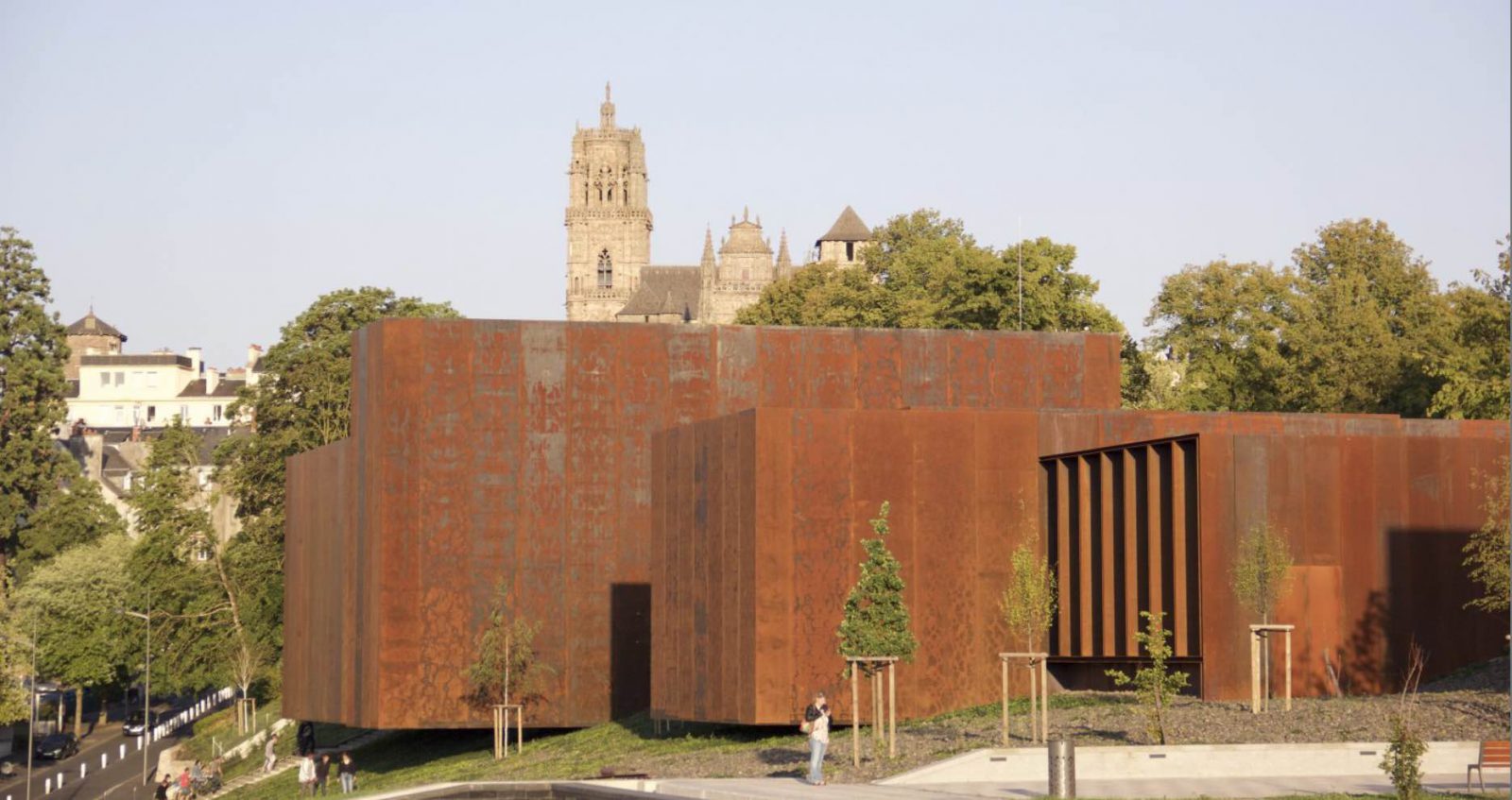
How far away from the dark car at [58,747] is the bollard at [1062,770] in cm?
6279

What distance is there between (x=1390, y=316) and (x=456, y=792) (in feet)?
185

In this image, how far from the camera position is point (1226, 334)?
79438 millimetres

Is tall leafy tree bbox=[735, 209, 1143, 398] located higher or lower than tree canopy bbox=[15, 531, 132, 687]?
higher

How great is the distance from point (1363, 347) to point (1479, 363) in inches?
304

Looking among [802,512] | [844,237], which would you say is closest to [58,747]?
[802,512]

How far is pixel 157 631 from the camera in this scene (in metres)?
84.2

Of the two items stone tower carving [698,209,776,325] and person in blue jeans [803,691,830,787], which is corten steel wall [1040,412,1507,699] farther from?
stone tower carving [698,209,776,325]

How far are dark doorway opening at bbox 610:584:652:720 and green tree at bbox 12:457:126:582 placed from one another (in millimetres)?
61255

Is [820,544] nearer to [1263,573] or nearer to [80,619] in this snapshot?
[1263,573]

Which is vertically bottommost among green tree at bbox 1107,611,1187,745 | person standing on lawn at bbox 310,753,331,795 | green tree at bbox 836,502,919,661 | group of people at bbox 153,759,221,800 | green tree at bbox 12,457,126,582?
group of people at bbox 153,759,221,800

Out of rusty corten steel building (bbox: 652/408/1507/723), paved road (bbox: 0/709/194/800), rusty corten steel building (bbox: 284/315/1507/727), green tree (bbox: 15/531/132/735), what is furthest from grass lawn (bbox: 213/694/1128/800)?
green tree (bbox: 15/531/132/735)

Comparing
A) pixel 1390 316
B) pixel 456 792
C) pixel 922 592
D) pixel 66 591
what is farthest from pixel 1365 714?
pixel 66 591

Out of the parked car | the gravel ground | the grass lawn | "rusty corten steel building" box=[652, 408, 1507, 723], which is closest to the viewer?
the gravel ground

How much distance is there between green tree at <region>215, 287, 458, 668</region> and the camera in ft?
254
